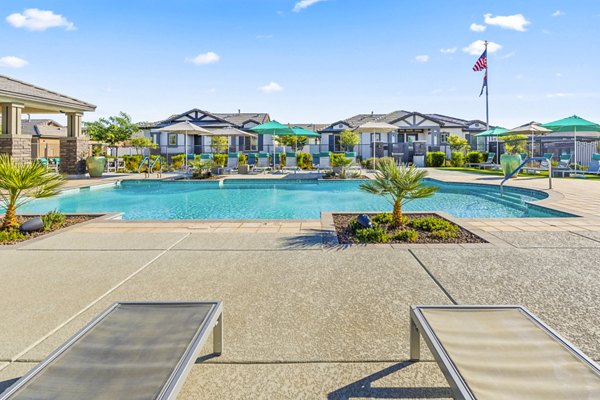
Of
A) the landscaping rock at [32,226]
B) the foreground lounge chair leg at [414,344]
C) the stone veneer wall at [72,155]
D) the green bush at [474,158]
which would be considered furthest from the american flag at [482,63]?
the foreground lounge chair leg at [414,344]

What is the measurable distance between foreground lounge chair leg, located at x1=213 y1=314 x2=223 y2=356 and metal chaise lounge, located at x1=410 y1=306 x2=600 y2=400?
1.14 meters

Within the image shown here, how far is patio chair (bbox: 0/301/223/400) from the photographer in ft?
5.08

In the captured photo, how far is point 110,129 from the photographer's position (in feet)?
71.1

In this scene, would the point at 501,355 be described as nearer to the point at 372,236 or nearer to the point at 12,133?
the point at 372,236

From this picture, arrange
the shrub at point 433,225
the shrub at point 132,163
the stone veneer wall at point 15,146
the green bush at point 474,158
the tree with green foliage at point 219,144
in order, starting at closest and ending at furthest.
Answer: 1. the shrub at point 433,225
2. the stone veneer wall at point 15,146
3. the shrub at point 132,163
4. the green bush at point 474,158
5. the tree with green foliage at point 219,144

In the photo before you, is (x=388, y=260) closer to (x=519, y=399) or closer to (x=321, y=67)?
(x=519, y=399)

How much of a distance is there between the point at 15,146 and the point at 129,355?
15.6 meters

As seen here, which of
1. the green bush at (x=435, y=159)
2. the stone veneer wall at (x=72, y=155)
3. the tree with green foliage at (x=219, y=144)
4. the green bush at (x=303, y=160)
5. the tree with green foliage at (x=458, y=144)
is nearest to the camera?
the stone veneer wall at (x=72, y=155)

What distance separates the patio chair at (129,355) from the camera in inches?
60.9

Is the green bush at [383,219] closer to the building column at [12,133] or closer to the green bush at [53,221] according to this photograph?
the green bush at [53,221]

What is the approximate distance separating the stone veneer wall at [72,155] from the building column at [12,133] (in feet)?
9.21

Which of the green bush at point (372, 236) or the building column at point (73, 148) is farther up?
the building column at point (73, 148)

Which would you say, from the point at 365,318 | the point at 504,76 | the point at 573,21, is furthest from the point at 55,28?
the point at 504,76

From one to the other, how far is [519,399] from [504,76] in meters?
32.5
